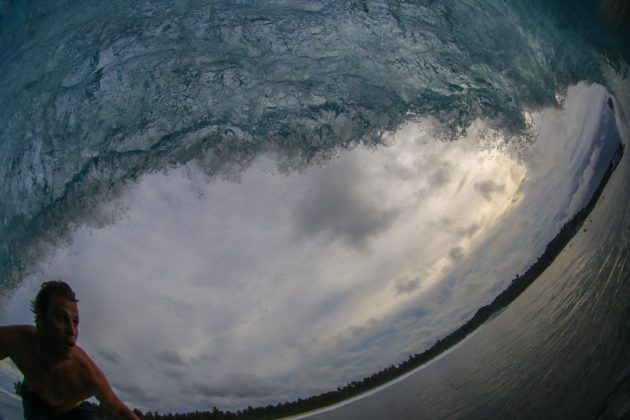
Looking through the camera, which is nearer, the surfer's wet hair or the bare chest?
the surfer's wet hair

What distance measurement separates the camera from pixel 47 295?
266cm

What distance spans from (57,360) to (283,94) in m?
5.61

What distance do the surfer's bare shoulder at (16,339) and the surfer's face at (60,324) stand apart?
16 centimetres

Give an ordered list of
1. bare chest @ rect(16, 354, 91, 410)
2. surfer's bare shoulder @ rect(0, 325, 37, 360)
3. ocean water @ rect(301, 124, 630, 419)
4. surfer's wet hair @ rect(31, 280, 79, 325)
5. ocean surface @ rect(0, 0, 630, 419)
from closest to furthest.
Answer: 1. surfer's wet hair @ rect(31, 280, 79, 325)
2. surfer's bare shoulder @ rect(0, 325, 37, 360)
3. bare chest @ rect(16, 354, 91, 410)
4. ocean water @ rect(301, 124, 630, 419)
5. ocean surface @ rect(0, 0, 630, 419)

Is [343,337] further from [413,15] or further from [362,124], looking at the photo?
[413,15]

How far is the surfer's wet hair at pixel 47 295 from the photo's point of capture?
266 centimetres

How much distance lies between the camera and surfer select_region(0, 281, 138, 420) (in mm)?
2705

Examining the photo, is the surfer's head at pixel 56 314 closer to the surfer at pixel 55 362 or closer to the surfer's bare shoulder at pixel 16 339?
the surfer at pixel 55 362

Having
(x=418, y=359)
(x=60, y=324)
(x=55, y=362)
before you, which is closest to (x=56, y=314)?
(x=60, y=324)

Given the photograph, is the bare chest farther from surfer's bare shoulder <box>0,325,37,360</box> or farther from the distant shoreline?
the distant shoreline

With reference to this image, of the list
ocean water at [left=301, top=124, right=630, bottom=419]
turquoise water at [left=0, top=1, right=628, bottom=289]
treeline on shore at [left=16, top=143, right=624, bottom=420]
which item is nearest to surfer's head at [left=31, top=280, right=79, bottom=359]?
ocean water at [left=301, top=124, right=630, bottom=419]

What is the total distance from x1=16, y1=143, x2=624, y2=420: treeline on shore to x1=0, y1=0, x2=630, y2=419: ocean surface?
1735mm

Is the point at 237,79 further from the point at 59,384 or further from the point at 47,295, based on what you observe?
the point at 59,384

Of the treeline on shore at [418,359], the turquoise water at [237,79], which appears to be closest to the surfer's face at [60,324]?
the turquoise water at [237,79]
